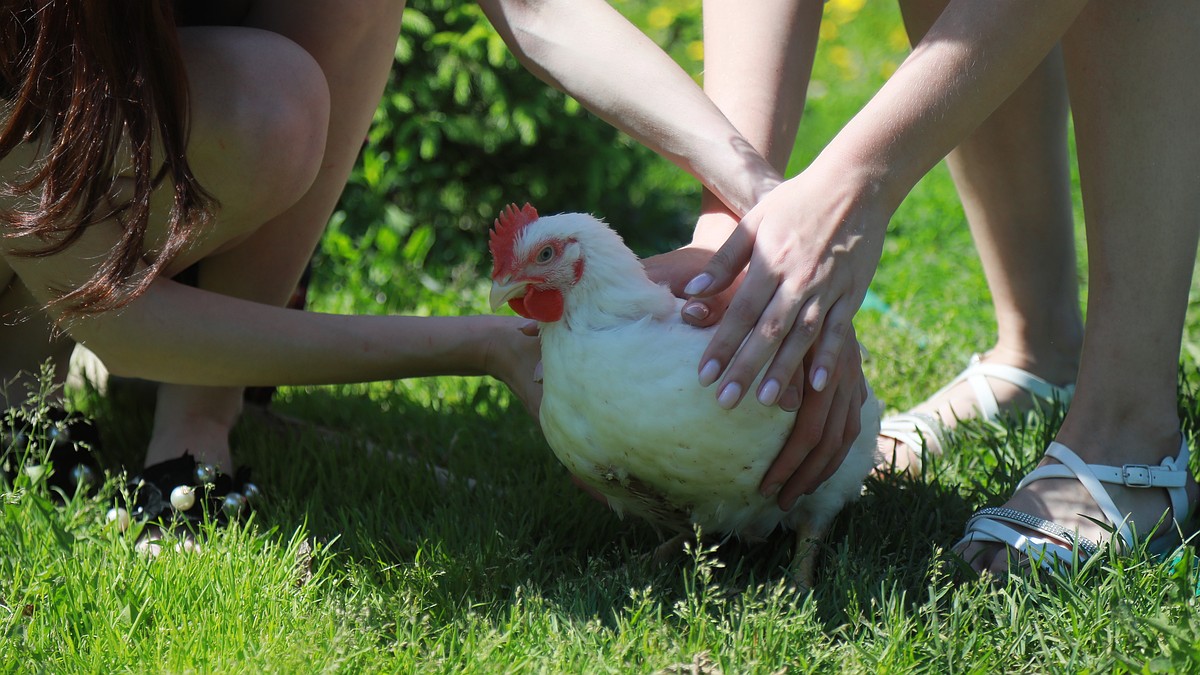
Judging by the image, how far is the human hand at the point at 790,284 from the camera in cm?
142

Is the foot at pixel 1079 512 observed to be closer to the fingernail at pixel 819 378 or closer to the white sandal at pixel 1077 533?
the white sandal at pixel 1077 533

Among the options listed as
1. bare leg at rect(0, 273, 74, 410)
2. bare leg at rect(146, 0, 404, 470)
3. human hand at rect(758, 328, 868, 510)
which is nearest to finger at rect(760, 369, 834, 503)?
human hand at rect(758, 328, 868, 510)

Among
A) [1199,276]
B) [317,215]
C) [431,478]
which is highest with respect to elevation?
[1199,276]

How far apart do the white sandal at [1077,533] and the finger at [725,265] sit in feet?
1.91

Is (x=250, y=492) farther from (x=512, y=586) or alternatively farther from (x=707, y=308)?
(x=707, y=308)

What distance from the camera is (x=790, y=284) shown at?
1.42 metres

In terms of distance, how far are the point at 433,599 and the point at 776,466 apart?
53 centimetres

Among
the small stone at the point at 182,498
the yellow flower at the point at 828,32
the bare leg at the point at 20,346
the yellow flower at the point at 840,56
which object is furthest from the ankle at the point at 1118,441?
the yellow flower at the point at 828,32

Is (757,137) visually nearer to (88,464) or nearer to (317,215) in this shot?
(317,215)

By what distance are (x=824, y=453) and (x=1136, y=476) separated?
0.52 m

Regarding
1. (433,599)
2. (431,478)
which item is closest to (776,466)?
(433,599)

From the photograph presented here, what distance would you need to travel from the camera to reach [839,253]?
1457 mm

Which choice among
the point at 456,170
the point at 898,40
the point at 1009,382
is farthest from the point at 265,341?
the point at 898,40

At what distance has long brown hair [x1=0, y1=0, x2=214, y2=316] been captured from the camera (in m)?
1.51
